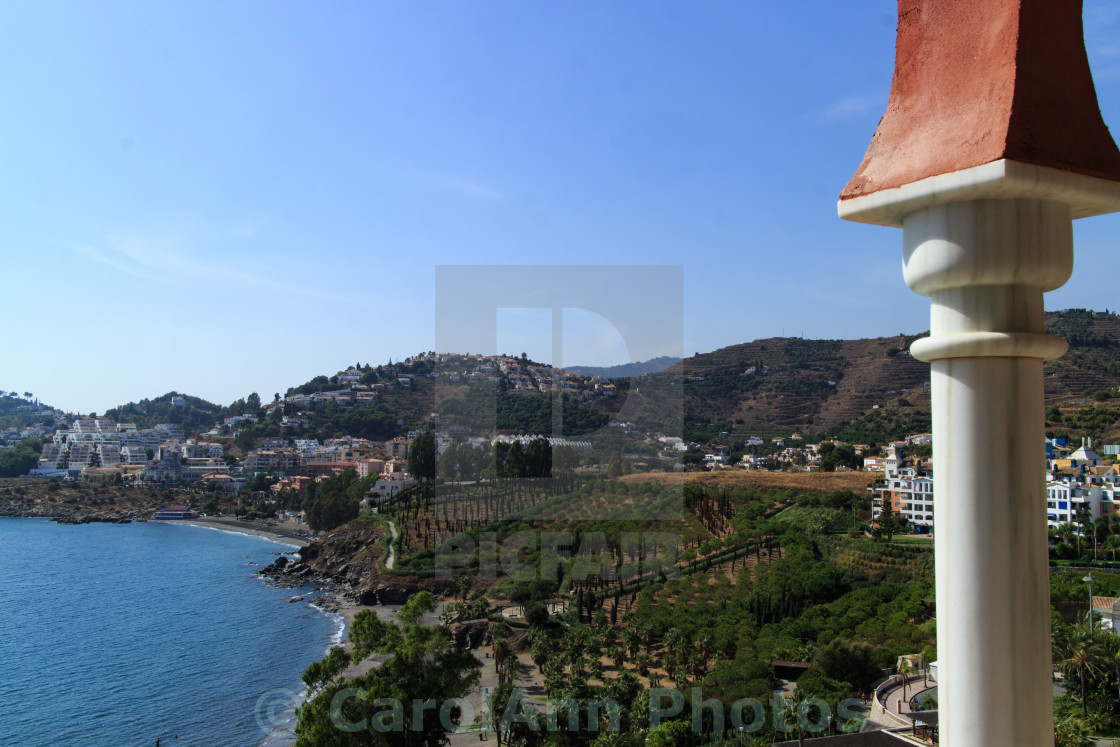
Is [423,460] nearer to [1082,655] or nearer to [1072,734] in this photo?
[1082,655]

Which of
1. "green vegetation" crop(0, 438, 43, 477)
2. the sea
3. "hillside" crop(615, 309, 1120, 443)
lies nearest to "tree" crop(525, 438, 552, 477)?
"hillside" crop(615, 309, 1120, 443)

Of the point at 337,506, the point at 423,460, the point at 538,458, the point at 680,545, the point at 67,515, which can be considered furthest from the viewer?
the point at 67,515

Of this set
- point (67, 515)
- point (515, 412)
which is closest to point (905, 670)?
point (515, 412)

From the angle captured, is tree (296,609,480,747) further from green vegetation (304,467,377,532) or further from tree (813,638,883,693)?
green vegetation (304,467,377,532)

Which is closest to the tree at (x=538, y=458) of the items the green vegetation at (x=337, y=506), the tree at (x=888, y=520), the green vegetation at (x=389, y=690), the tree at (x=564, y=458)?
the tree at (x=564, y=458)

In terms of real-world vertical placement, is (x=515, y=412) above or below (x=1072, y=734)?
above

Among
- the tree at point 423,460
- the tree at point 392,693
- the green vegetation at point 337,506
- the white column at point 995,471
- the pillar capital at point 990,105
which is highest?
the pillar capital at point 990,105

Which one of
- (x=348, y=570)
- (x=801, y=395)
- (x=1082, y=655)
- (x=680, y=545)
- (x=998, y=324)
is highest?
(x=801, y=395)

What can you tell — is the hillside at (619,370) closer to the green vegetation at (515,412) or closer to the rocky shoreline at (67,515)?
the green vegetation at (515,412)
